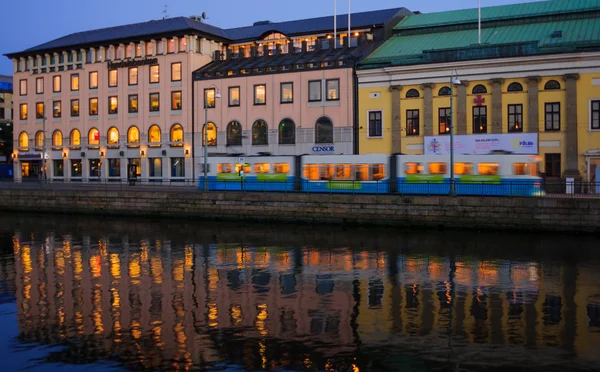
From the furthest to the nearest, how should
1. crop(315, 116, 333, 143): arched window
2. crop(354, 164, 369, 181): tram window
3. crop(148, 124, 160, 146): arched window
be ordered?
crop(148, 124, 160, 146): arched window, crop(315, 116, 333, 143): arched window, crop(354, 164, 369, 181): tram window

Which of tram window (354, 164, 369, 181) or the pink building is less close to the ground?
the pink building

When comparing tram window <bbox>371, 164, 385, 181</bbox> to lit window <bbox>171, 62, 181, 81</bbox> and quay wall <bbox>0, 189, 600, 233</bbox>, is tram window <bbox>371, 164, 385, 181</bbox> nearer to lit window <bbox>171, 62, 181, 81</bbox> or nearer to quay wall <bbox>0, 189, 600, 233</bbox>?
quay wall <bbox>0, 189, 600, 233</bbox>

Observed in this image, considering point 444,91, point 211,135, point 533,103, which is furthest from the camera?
point 211,135

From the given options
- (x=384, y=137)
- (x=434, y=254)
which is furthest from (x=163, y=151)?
(x=434, y=254)

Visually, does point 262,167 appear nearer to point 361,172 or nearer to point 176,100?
point 361,172

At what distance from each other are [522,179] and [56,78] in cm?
6277

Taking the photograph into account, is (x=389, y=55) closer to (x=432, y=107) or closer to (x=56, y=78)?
(x=432, y=107)

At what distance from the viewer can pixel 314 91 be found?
2576 inches

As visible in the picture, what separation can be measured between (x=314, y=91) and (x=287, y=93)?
10.5 feet

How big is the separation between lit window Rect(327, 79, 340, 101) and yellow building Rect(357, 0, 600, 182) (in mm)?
2634

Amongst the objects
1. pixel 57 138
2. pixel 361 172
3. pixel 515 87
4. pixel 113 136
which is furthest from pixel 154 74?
pixel 515 87

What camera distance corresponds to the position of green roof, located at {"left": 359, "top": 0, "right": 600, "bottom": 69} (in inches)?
2160

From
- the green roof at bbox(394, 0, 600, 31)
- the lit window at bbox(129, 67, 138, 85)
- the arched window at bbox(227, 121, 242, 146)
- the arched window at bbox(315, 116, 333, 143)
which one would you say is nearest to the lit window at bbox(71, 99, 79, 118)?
the lit window at bbox(129, 67, 138, 85)

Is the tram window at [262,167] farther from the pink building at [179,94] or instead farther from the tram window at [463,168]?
the tram window at [463,168]
